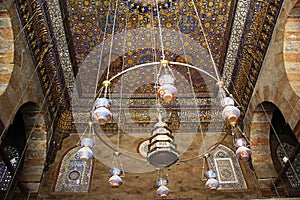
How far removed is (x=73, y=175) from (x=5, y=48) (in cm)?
239

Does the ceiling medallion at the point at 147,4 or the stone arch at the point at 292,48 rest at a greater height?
the ceiling medallion at the point at 147,4

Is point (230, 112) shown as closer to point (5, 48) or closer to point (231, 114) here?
point (231, 114)

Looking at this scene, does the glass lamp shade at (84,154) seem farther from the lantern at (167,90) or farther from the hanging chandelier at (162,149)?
the lantern at (167,90)

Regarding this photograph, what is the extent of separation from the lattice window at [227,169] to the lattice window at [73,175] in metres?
2.13

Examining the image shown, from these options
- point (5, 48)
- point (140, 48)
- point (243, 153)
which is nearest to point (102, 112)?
point (243, 153)

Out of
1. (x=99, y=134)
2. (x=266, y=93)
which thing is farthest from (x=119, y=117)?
(x=266, y=93)

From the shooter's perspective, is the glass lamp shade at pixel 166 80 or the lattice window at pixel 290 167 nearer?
the glass lamp shade at pixel 166 80

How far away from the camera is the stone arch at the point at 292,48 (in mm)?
4039

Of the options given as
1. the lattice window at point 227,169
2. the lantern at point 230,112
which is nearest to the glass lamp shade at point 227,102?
the lantern at point 230,112

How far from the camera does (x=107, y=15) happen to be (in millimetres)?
5086

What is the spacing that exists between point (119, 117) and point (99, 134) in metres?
0.49

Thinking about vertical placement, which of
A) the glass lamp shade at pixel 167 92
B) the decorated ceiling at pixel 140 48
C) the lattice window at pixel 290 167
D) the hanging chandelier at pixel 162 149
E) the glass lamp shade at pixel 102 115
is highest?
the decorated ceiling at pixel 140 48

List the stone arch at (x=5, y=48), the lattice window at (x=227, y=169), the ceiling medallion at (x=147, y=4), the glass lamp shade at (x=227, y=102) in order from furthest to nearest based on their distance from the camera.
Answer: the lattice window at (x=227, y=169), the ceiling medallion at (x=147, y=4), the stone arch at (x=5, y=48), the glass lamp shade at (x=227, y=102)

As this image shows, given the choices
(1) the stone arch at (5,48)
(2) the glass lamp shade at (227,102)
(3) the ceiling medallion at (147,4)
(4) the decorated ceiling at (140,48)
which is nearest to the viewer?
(2) the glass lamp shade at (227,102)
